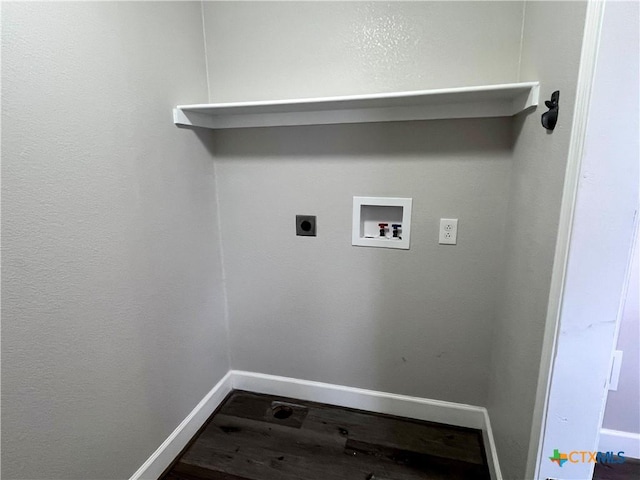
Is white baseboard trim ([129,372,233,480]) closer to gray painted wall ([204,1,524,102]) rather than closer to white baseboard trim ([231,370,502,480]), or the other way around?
white baseboard trim ([231,370,502,480])

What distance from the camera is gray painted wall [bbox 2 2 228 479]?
36.5 inches

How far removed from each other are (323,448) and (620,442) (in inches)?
52.9

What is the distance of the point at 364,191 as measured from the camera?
→ 1.63 m

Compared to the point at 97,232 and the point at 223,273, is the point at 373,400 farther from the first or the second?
the point at 97,232

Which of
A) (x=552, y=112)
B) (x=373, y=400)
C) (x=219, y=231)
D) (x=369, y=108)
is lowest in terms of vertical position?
(x=373, y=400)

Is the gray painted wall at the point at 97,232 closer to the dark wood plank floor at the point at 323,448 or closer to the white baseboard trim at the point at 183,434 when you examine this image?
the white baseboard trim at the point at 183,434

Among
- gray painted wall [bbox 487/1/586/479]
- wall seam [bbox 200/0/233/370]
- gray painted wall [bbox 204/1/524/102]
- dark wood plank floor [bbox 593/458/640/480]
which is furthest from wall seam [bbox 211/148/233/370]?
dark wood plank floor [bbox 593/458/640/480]

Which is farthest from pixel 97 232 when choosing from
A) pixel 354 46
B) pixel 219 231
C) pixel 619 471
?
pixel 619 471

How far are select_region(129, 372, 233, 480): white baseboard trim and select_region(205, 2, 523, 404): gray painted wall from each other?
0.34 metres

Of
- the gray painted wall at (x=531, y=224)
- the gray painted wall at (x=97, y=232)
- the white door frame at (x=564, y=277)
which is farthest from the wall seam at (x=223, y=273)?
the white door frame at (x=564, y=277)

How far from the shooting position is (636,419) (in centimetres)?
154

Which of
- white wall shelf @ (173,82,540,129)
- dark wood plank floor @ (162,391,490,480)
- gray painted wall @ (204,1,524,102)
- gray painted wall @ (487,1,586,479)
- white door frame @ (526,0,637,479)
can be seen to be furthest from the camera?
dark wood plank floor @ (162,391,490,480)

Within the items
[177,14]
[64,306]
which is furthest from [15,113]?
[177,14]

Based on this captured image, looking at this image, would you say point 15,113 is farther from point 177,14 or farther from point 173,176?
point 177,14
